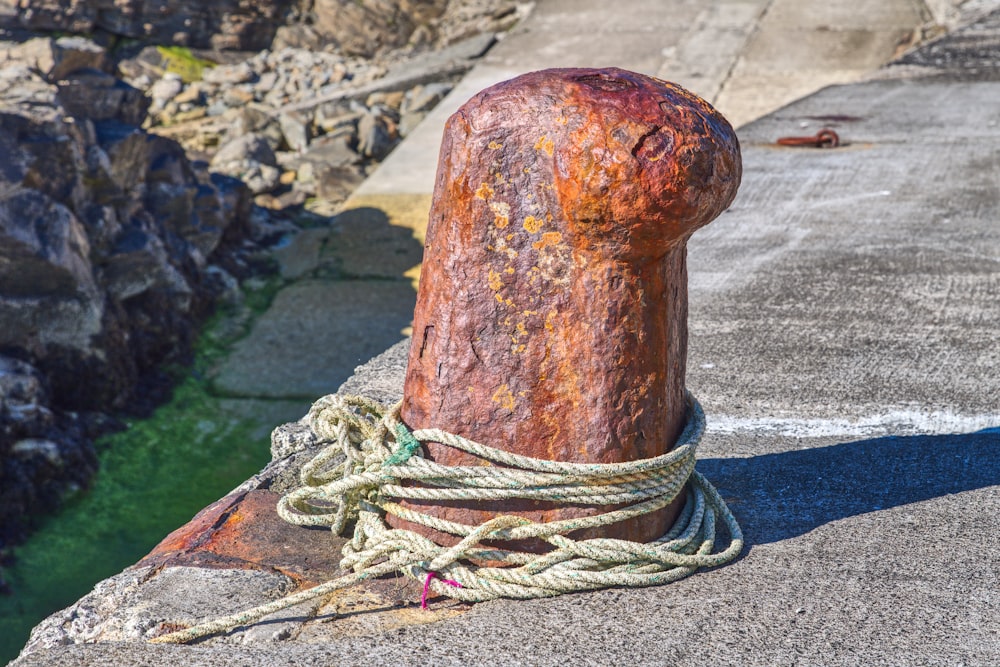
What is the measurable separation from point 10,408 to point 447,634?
3.30 m

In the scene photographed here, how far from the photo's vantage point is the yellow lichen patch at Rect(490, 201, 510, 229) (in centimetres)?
160

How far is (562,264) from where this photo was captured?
162cm

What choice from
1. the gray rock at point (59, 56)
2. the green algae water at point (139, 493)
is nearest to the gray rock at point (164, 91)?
→ the gray rock at point (59, 56)

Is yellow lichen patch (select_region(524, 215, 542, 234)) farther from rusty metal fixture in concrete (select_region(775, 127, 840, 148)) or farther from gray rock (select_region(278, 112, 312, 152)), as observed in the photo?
gray rock (select_region(278, 112, 312, 152))

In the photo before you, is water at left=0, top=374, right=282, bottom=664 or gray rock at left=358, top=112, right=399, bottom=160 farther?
gray rock at left=358, top=112, right=399, bottom=160

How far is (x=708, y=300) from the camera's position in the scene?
10.4 feet

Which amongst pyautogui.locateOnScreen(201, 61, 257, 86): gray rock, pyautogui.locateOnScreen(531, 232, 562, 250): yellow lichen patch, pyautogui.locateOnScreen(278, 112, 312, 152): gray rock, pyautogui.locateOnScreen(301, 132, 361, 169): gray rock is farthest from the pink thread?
pyautogui.locateOnScreen(201, 61, 257, 86): gray rock

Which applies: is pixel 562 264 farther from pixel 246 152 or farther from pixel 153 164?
→ pixel 246 152

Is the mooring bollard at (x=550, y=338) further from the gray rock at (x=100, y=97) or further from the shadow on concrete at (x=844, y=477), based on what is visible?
the gray rock at (x=100, y=97)

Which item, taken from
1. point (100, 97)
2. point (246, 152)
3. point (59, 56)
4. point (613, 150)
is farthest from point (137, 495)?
point (246, 152)

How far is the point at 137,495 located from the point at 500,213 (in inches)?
129

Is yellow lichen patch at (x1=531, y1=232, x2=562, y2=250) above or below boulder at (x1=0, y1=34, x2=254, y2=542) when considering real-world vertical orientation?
above

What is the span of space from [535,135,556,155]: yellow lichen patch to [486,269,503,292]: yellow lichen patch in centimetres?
20

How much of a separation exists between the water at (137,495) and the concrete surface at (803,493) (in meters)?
1.75
